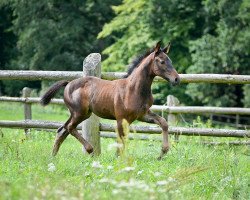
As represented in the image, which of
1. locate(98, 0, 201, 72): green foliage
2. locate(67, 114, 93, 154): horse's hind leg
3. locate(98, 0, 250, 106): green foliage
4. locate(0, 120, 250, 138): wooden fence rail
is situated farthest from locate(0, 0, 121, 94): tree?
locate(67, 114, 93, 154): horse's hind leg

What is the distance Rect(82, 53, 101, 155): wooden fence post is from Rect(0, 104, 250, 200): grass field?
1.65 ft

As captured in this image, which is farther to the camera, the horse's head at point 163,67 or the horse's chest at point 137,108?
the horse's chest at point 137,108

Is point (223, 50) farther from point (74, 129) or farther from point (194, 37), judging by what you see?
point (74, 129)

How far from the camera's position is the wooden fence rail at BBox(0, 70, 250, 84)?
8.82 metres

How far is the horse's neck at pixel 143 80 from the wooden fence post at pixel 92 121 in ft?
3.51

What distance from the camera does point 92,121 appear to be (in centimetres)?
902

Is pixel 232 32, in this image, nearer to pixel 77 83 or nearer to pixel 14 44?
pixel 77 83

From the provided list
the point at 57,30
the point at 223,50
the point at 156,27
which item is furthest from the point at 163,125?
the point at 57,30

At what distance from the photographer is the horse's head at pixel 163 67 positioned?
7.66 metres

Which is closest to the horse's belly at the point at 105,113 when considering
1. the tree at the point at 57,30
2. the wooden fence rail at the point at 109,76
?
the wooden fence rail at the point at 109,76

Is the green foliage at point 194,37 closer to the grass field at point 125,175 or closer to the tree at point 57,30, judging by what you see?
the tree at point 57,30

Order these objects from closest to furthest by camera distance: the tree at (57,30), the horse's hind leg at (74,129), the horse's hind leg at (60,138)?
1. the horse's hind leg at (74,129)
2. the horse's hind leg at (60,138)
3. the tree at (57,30)

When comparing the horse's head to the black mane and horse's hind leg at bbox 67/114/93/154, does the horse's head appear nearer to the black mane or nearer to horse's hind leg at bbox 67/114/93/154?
the black mane

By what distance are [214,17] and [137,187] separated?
22.2 meters
